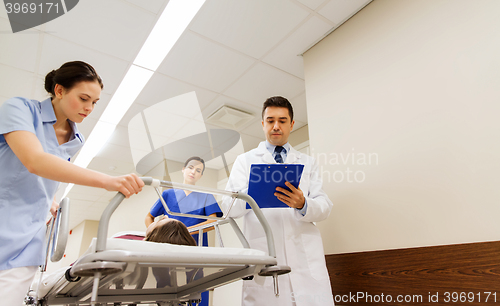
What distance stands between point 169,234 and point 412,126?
148cm

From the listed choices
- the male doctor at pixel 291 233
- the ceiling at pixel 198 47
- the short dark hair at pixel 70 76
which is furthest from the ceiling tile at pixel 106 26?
the male doctor at pixel 291 233

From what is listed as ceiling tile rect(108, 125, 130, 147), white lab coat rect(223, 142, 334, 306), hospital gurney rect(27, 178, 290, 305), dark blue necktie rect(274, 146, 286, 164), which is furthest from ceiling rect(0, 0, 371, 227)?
hospital gurney rect(27, 178, 290, 305)

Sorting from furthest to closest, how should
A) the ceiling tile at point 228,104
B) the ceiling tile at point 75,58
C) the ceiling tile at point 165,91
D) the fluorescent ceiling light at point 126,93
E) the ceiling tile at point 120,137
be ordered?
the ceiling tile at point 120,137 → the ceiling tile at point 228,104 → the ceiling tile at point 165,91 → the fluorescent ceiling light at point 126,93 → the ceiling tile at point 75,58

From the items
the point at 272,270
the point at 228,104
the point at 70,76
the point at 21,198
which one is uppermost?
the point at 228,104

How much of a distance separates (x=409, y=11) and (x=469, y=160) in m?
1.08

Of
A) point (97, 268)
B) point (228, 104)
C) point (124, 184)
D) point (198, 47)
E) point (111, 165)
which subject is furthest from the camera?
point (111, 165)

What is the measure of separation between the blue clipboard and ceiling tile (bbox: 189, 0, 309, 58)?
1507mm

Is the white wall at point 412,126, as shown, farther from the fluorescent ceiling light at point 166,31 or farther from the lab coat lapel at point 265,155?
the fluorescent ceiling light at point 166,31

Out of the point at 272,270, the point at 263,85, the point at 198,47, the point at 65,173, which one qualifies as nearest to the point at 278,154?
the point at 272,270

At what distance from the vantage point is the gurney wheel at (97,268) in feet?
2.58

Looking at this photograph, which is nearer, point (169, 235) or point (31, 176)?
point (31, 176)

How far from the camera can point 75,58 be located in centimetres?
282

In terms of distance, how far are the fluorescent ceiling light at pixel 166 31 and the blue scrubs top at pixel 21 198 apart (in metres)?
1.57

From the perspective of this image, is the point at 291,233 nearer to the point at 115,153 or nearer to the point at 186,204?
the point at 186,204
